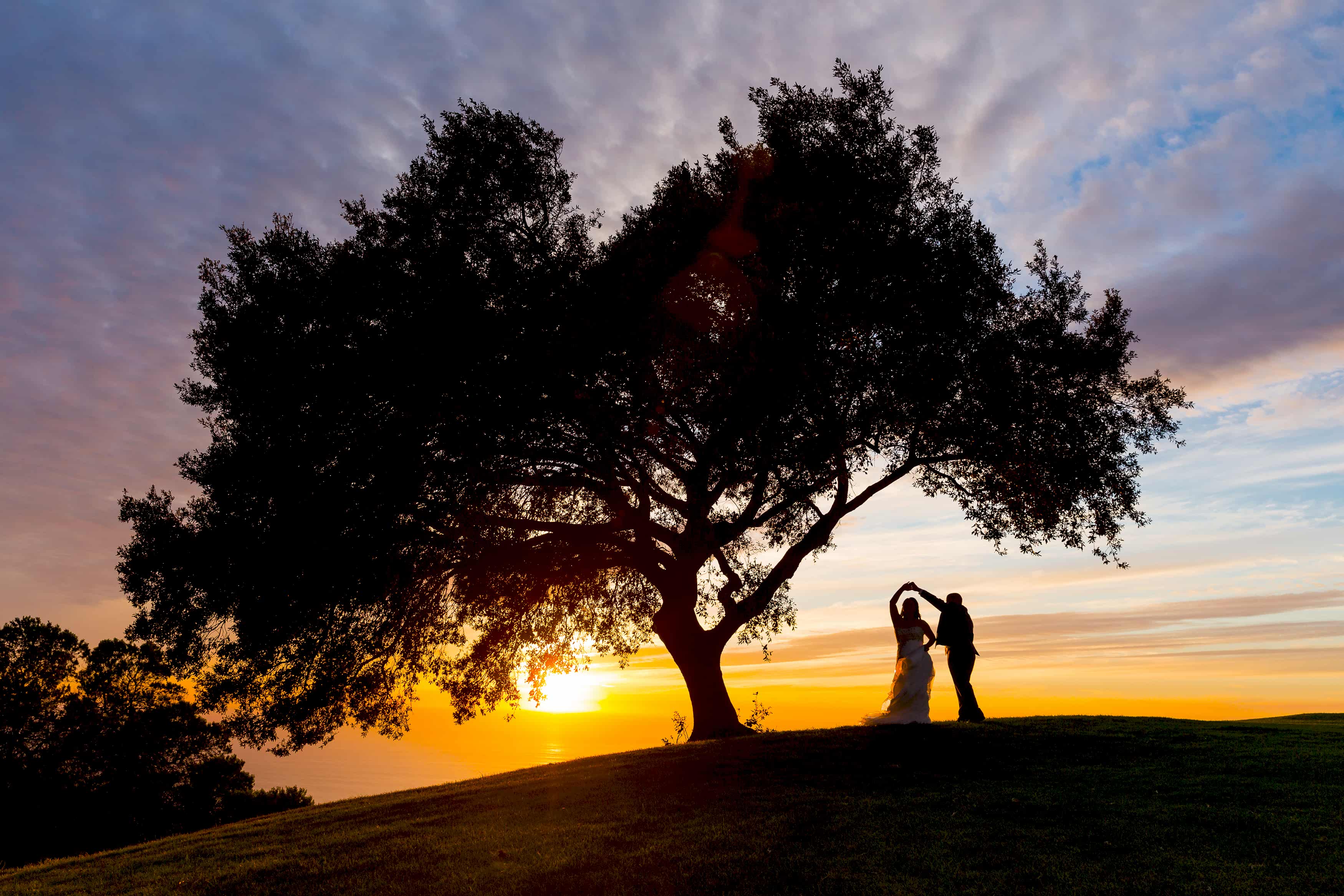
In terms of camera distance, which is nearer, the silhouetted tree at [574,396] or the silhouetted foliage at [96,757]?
the silhouetted tree at [574,396]

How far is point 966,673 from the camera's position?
22203mm

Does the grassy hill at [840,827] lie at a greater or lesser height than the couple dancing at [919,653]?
lesser

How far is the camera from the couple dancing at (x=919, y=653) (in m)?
21.3

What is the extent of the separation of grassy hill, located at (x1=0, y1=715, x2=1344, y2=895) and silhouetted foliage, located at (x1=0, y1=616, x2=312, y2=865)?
2480 cm

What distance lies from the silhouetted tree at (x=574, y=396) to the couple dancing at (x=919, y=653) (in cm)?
416

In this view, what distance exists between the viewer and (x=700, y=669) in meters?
25.5

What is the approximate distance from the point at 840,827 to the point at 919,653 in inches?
327

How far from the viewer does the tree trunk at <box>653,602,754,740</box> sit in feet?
81.9

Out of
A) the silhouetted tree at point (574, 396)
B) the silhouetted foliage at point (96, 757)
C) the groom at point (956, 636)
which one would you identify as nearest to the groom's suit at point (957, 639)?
the groom at point (956, 636)

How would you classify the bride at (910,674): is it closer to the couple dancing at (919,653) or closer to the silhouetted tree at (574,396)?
the couple dancing at (919,653)

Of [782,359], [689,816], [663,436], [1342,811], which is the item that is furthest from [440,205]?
[1342,811]

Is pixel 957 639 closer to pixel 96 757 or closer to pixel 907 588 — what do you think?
pixel 907 588

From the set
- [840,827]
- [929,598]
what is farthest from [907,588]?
[840,827]

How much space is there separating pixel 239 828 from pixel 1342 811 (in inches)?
878
